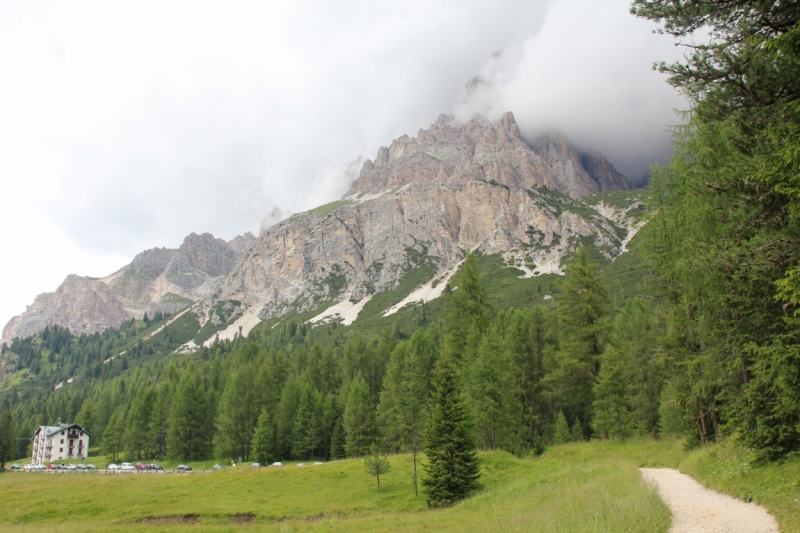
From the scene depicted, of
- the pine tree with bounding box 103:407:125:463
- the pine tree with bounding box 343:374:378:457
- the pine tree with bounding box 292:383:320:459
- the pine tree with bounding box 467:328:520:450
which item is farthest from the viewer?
the pine tree with bounding box 103:407:125:463

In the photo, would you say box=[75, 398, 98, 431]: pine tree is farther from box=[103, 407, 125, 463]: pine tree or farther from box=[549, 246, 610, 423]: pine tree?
box=[549, 246, 610, 423]: pine tree

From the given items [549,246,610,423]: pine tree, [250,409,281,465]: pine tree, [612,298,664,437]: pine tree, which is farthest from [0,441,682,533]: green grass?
[250,409,281,465]: pine tree

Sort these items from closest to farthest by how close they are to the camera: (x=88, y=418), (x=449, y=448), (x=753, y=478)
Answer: (x=753, y=478)
(x=449, y=448)
(x=88, y=418)

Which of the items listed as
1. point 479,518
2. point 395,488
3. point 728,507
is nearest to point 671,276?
point 728,507

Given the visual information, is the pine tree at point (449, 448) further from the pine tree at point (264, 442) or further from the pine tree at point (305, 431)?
the pine tree at point (264, 442)

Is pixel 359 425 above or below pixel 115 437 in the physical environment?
above

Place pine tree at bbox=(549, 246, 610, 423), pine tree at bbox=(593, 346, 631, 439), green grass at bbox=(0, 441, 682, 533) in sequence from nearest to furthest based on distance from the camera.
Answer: green grass at bbox=(0, 441, 682, 533), pine tree at bbox=(593, 346, 631, 439), pine tree at bbox=(549, 246, 610, 423)

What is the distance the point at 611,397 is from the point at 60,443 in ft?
352

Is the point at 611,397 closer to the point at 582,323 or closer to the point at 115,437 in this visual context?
the point at 582,323

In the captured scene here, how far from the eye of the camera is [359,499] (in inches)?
1309

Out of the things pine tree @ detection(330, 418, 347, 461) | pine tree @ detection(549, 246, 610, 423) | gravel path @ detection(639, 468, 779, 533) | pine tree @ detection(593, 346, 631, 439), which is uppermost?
pine tree @ detection(549, 246, 610, 423)

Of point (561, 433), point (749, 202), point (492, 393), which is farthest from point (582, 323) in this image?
point (749, 202)

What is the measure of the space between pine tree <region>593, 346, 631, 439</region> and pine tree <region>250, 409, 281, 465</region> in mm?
45899

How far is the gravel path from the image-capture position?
1040 centimetres
